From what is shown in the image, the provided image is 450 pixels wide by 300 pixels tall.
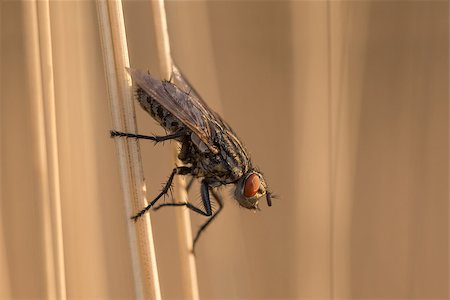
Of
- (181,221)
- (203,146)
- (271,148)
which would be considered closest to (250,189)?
(203,146)

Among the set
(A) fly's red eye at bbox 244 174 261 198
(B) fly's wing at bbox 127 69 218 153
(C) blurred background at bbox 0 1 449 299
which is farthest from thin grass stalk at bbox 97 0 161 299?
(A) fly's red eye at bbox 244 174 261 198

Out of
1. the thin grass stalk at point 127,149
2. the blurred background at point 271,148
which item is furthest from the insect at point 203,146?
the thin grass stalk at point 127,149

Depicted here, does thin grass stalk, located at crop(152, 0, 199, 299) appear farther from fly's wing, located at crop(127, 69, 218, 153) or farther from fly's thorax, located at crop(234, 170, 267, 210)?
fly's thorax, located at crop(234, 170, 267, 210)

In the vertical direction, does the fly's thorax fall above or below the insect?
below

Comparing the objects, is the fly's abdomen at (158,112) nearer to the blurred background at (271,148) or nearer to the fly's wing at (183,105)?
the fly's wing at (183,105)

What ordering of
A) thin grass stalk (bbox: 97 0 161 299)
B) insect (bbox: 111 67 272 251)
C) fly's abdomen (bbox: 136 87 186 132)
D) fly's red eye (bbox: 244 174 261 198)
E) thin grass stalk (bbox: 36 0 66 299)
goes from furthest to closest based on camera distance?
fly's red eye (bbox: 244 174 261 198) → insect (bbox: 111 67 272 251) → fly's abdomen (bbox: 136 87 186 132) → thin grass stalk (bbox: 36 0 66 299) → thin grass stalk (bbox: 97 0 161 299)

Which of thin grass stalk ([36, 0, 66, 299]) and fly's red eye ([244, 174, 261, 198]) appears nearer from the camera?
thin grass stalk ([36, 0, 66, 299])

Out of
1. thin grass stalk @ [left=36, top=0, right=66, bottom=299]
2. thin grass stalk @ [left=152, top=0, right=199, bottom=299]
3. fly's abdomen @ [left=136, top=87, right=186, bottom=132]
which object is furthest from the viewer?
fly's abdomen @ [left=136, top=87, right=186, bottom=132]
